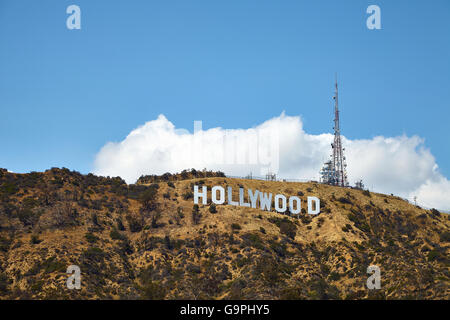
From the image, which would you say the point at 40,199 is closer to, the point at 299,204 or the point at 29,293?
the point at 29,293

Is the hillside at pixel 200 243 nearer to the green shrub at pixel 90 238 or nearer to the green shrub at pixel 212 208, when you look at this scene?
the green shrub at pixel 212 208

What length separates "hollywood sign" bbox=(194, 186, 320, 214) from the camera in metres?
127

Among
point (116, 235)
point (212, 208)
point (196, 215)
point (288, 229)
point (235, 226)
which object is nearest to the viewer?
point (116, 235)

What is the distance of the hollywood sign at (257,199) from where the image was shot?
127188 mm

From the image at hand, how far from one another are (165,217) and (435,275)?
172 ft

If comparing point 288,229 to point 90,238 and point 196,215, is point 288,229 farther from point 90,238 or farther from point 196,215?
point 90,238

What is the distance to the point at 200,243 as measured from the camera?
11469 cm

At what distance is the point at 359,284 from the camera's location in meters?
103

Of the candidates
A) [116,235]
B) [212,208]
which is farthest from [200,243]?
[116,235]

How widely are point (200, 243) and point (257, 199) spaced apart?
24661mm

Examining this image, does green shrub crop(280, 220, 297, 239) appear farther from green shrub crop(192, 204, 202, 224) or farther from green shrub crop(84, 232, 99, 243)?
green shrub crop(84, 232, 99, 243)

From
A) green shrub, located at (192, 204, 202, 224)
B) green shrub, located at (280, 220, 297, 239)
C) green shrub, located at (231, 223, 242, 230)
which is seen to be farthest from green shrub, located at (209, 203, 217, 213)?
green shrub, located at (280, 220, 297, 239)
